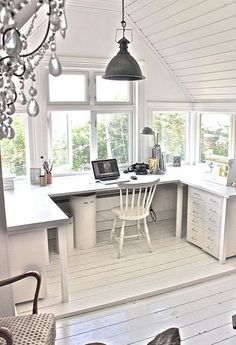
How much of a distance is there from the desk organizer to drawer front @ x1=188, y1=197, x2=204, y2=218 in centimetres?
28

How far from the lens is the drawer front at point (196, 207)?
11.5 ft

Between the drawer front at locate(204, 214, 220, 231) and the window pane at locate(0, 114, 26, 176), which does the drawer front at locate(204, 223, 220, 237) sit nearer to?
the drawer front at locate(204, 214, 220, 231)

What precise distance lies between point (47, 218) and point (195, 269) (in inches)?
61.2

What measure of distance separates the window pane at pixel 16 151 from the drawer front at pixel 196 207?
6.30ft

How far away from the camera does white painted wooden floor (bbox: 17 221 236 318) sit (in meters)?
2.69

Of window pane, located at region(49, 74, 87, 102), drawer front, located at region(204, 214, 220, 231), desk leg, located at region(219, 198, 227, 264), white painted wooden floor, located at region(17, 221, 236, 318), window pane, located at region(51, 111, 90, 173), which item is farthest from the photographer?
window pane, located at region(51, 111, 90, 173)

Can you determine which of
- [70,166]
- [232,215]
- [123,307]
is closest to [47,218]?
[123,307]

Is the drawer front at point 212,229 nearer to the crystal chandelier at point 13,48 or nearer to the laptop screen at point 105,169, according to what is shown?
the laptop screen at point 105,169

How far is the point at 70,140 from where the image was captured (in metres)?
3.94

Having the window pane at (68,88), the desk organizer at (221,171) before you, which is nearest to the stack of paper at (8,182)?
the window pane at (68,88)

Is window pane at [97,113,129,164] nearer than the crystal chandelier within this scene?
No

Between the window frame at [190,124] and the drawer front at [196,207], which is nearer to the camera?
the drawer front at [196,207]

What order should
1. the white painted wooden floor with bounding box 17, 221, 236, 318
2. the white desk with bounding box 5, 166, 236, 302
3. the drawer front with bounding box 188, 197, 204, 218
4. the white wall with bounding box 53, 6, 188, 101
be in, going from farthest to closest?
the white wall with bounding box 53, 6, 188, 101 < the drawer front with bounding box 188, 197, 204, 218 < the white painted wooden floor with bounding box 17, 221, 236, 318 < the white desk with bounding box 5, 166, 236, 302

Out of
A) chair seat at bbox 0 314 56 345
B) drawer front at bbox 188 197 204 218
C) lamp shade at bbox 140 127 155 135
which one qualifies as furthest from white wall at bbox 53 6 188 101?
chair seat at bbox 0 314 56 345
